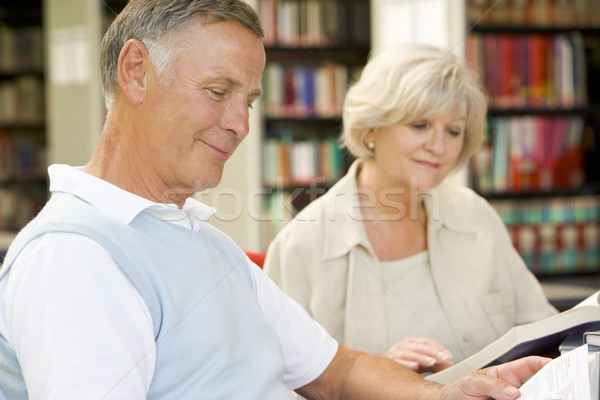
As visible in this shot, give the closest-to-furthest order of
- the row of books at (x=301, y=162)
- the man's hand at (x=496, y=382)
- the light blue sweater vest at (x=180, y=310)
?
the light blue sweater vest at (x=180, y=310) → the man's hand at (x=496, y=382) → the row of books at (x=301, y=162)

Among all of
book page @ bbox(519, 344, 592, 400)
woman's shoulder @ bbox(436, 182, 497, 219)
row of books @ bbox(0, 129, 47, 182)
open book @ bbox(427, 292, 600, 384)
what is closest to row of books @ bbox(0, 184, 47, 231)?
row of books @ bbox(0, 129, 47, 182)

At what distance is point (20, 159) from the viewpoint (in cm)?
464

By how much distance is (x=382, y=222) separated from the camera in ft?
5.90

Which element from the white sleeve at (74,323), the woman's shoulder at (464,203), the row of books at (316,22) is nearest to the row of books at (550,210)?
the row of books at (316,22)

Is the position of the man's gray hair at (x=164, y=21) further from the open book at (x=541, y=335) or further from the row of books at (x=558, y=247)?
the row of books at (x=558, y=247)

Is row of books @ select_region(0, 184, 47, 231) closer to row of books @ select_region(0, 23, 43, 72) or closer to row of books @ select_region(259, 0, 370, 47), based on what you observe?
row of books @ select_region(0, 23, 43, 72)

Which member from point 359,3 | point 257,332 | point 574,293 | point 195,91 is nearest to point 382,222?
point 574,293

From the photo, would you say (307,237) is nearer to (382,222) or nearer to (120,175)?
(382,222)

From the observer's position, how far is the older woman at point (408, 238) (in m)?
1.67

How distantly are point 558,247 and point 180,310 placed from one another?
316 centimetres

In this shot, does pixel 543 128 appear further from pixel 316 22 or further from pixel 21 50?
pixel 21 50

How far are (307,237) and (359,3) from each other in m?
2.44

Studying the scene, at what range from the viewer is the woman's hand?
1345 mm

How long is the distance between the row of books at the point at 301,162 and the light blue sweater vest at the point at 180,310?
2672 mm
